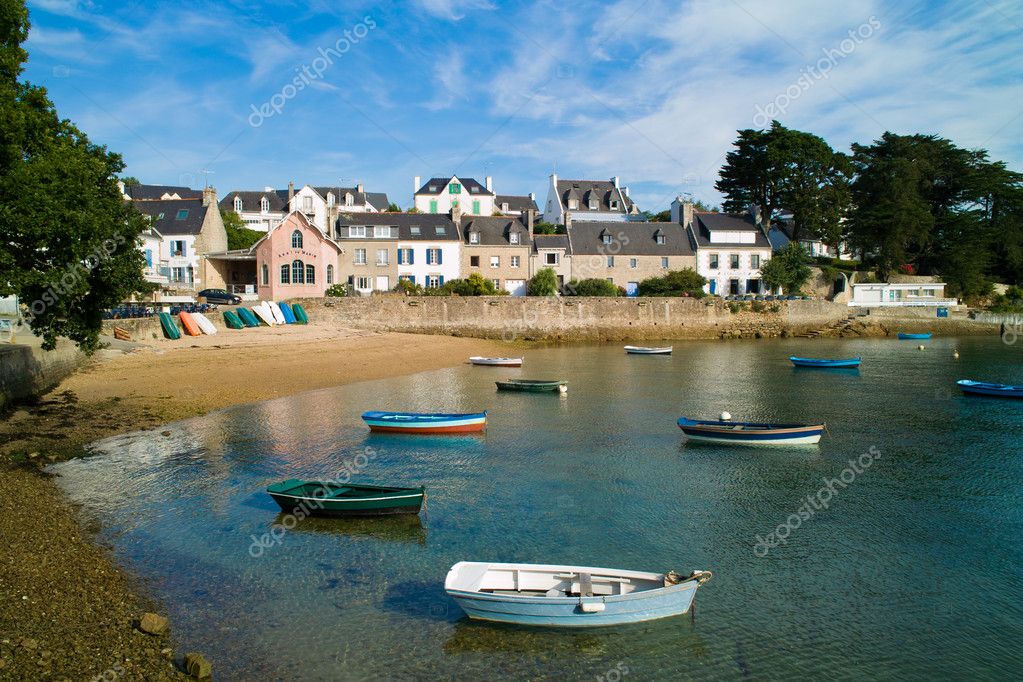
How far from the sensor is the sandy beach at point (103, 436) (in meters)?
9.73

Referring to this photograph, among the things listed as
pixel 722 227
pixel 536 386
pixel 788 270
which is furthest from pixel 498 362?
pixel 788 270

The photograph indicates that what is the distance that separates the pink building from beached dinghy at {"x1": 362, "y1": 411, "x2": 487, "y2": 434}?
36032 mm

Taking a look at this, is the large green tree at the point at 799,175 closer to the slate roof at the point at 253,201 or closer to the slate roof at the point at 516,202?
the slate roof at the point at 516,202

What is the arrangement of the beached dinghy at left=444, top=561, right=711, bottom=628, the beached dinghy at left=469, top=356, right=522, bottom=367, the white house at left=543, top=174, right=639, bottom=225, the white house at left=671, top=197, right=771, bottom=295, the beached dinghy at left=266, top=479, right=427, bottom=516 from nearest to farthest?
the beached dinghy at left=444, top=561, right=711, bottom=628 → the beached dinghy at left=266, top=479, right=427, bottom=516 → the beached dinghy at left=469, top=356, right=522, bottom=367 → the white house at left=671, top=197, right=771, bottom=295 → the white house at left=543, top=174, right=639, bottom=225

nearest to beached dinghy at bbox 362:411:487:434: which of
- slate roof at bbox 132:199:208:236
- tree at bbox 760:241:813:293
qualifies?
slate roof at bbox 132:199:208:236

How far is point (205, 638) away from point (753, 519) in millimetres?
11990

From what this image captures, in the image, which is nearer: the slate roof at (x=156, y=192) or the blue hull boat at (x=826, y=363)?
the blue hull boat at (x=826, y=363)

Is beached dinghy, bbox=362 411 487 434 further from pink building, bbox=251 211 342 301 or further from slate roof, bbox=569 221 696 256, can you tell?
slate roof, bbox=569 221 696 256

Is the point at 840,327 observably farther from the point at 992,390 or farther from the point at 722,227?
the point at 992,390

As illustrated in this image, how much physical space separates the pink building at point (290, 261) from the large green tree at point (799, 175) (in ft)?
165

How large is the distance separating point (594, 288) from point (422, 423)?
46923mm

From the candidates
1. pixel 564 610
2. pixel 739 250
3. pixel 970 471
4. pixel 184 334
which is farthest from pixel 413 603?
pixel 739 250

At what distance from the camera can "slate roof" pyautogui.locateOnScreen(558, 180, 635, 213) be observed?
9356cm

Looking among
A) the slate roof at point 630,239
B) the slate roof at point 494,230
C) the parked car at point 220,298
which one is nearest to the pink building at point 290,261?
the parked car at point 220,298
